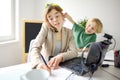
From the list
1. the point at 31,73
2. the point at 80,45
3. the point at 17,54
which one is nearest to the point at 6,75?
the point at 31,73

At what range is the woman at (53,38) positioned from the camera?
1.46 meters

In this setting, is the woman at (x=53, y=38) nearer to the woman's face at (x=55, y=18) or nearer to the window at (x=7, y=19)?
the woman's face at (x=55, y=18)

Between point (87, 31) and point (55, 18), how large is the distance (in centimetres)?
59

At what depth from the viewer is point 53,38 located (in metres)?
1.54

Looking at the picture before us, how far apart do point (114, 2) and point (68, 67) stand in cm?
144

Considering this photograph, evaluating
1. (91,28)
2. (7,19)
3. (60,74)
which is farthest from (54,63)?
(7,19)

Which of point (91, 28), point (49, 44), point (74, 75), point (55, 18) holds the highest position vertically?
point (55, 18)

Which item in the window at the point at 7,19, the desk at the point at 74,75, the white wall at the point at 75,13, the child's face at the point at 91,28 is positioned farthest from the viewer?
the window at the point at 7,19

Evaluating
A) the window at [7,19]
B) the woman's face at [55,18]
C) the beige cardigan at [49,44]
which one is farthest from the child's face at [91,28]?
the window at [7,19]

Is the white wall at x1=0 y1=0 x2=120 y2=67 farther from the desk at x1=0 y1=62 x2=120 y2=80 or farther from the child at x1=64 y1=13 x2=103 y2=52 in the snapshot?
the desk at x1=0 y1=62 x2=120 y2=80

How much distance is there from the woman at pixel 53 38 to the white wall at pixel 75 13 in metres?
0.95

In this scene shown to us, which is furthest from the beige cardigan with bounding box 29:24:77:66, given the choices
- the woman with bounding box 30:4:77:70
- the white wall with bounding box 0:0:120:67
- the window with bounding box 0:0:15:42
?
the window with bounding box 0:0:15:42

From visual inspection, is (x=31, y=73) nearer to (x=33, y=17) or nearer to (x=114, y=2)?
(x=114, y=2)

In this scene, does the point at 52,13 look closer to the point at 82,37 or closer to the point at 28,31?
the point at 82,37
